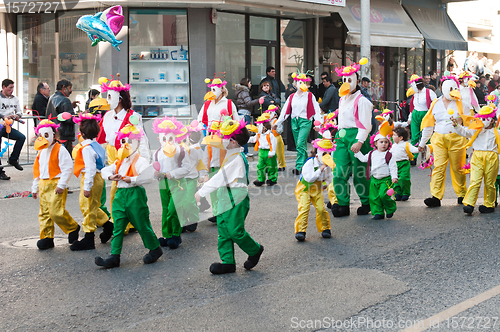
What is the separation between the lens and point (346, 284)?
15.3ft

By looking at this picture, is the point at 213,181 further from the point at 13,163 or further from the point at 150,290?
the point at 13,163

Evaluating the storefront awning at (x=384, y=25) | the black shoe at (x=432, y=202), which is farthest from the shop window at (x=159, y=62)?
the black shoe at (x=432, y=202)

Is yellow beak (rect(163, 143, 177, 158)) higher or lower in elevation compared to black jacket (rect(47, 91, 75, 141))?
lower

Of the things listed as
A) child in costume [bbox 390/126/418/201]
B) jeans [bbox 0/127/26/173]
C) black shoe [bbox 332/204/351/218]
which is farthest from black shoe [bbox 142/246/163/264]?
jeans [bbox 0/127/26/173]

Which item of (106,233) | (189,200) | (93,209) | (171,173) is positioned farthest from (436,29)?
(93,209)

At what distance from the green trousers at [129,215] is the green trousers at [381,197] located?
10.4ft

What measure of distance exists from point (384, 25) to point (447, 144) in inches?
458

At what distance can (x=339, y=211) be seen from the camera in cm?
738

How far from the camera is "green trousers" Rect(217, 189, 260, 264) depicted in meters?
4.97

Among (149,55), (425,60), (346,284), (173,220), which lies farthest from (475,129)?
(425,60)

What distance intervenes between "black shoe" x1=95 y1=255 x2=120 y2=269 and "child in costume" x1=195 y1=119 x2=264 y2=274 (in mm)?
947

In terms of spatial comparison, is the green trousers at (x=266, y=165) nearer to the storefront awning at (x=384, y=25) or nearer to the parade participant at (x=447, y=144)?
the parade participant at (x=447, y=144)

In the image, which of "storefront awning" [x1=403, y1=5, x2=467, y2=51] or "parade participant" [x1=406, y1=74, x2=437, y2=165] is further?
"storefront awning" [x1=403, y1=5, x2=467, y2=51]

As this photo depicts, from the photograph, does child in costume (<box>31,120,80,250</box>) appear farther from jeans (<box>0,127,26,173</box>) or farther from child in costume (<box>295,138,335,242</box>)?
jeans (<box>0,127,26,173</box>)
